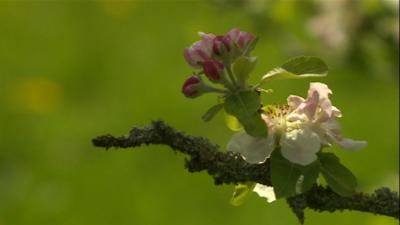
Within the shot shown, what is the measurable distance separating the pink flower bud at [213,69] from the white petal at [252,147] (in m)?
0.06

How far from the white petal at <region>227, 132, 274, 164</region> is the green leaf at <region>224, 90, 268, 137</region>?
0.05 feet

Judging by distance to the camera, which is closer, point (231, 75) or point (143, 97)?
point (231, 75)

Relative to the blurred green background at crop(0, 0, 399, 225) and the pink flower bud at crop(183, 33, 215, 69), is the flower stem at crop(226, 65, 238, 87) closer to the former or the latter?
the pink flower bud at crop(183, 33, 215, 69)

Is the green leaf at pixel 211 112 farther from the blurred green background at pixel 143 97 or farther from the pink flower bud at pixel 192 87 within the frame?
the blurred green background at pixel 143 97

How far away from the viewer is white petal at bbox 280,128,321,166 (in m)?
0.82

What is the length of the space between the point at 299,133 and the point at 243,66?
0.08 metres

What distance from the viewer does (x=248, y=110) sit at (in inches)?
32.8

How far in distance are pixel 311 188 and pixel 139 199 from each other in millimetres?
2047

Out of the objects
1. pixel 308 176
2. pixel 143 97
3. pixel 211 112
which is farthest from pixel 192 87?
pixel 143 97

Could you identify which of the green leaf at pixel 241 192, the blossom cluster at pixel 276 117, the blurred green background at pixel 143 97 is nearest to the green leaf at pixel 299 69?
the blossom cluster at pixel 276 117

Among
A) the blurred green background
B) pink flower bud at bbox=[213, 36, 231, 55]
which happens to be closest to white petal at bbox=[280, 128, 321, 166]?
pink flower bud at bbox=[213, 36, 231, 55]

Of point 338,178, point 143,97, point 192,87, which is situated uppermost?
point 143,97

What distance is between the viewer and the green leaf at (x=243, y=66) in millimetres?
844

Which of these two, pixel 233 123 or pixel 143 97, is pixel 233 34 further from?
pixel 143 97
